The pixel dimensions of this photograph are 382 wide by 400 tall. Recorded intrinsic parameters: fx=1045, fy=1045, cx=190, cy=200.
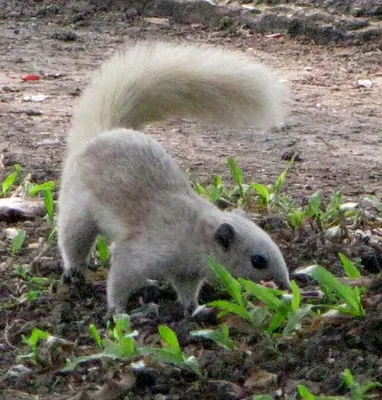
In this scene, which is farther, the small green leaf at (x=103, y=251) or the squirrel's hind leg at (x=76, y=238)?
the small green leaf at (x=103, y=251)

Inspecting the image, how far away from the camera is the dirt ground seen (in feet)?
12.4

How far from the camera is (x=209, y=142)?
7309 mm

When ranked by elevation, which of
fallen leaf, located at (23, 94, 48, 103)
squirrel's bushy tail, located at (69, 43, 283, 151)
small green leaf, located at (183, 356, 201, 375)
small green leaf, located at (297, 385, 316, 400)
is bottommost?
fallen leaf, located at (23, 94, 48, 103)

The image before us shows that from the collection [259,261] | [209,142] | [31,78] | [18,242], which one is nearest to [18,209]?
[18,242]

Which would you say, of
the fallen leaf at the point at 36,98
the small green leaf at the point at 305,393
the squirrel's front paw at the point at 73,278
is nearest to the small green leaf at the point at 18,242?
the squirrel's front paw at the point at 73,278

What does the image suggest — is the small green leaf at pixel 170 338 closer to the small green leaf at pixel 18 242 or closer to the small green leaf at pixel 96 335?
the small green leaf at pixel 96 335

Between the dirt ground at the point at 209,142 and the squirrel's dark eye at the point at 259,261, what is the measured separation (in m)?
0.48

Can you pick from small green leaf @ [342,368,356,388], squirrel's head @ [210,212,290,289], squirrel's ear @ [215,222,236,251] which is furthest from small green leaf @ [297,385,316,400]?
squirrel's ear @ [215,222,236,251]

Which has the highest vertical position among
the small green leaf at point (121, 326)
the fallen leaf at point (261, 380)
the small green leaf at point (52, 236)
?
the fallen leaf at point (261, 380)

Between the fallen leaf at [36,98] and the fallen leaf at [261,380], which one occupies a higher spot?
the fallen leaf at [261,380]

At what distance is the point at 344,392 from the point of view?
3566 mm

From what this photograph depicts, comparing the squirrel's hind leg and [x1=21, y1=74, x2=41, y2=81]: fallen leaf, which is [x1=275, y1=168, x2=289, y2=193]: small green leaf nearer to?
the squirrel's hind leg

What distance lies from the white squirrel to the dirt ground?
299 mm

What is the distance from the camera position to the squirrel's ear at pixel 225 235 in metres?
4.57
